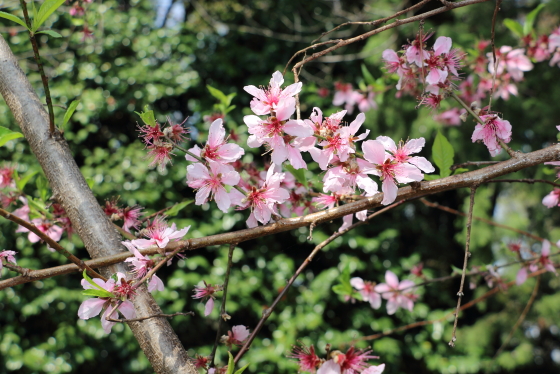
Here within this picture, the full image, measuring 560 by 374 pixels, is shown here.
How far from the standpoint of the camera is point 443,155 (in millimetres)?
778

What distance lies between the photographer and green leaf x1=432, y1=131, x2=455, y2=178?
772 millimetres

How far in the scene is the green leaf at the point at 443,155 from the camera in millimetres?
772

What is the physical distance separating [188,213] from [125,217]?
5.66 feet

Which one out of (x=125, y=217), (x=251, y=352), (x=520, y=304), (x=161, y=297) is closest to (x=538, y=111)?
(x=520, y=304)

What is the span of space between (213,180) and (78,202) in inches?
8.7

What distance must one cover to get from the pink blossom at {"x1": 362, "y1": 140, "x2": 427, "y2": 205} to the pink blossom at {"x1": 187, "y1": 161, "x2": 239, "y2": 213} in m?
0.20

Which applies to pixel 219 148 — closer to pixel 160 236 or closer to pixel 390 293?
pixel 160 236

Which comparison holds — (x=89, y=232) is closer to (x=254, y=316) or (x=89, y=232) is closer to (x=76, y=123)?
(x=254, y=316)

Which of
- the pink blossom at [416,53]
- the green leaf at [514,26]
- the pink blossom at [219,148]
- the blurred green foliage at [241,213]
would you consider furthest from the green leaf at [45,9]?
the blurred green foliage at [241,213]

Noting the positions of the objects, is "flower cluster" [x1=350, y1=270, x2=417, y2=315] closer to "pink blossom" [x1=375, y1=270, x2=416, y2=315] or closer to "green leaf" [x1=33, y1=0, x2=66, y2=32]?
"pink blossom" [x1=375, y1=270, x2=416, y2=315]

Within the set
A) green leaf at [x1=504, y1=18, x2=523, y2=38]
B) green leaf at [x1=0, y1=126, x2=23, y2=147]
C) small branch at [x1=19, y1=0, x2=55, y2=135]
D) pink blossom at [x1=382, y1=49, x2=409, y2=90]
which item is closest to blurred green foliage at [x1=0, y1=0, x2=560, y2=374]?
green leaf at [x1=504, y1=18, x2=523, y2=38]

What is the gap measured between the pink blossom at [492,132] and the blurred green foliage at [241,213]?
4.10 feet

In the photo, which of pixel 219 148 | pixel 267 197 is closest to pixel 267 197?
pixel 267 197

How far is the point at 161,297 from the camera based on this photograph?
230cm
